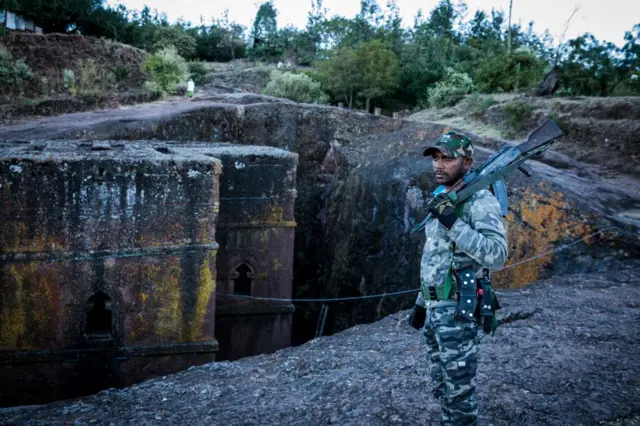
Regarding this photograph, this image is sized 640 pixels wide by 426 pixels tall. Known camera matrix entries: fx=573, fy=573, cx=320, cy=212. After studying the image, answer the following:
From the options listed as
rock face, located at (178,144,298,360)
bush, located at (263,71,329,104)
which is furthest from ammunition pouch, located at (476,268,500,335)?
bush, located at (263,71,329,104)

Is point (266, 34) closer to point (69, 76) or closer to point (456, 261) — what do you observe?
point (69, 76)

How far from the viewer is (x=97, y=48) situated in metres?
20.7

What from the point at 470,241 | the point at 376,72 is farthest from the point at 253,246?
the point at 376,72

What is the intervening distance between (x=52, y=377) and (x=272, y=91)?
1528cm

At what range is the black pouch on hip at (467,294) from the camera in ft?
10.2

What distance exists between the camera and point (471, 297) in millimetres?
3150

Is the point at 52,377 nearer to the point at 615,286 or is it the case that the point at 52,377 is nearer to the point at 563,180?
the point at 615,286

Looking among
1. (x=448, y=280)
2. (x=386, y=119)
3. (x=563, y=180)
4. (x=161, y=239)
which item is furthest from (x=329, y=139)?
(x=448, y=280)

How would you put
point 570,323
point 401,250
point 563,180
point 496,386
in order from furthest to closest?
1. point 401,250
2. point 563,180
3. point 570,323
4. point 496,386

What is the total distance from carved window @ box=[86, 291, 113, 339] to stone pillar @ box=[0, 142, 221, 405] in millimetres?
13

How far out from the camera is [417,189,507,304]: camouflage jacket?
10.1 ft

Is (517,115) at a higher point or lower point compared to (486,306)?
higher

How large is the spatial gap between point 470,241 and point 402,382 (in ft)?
6.87

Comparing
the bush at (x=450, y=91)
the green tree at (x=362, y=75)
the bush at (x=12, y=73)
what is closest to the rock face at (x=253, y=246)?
the bush at (x=12, y=73)
